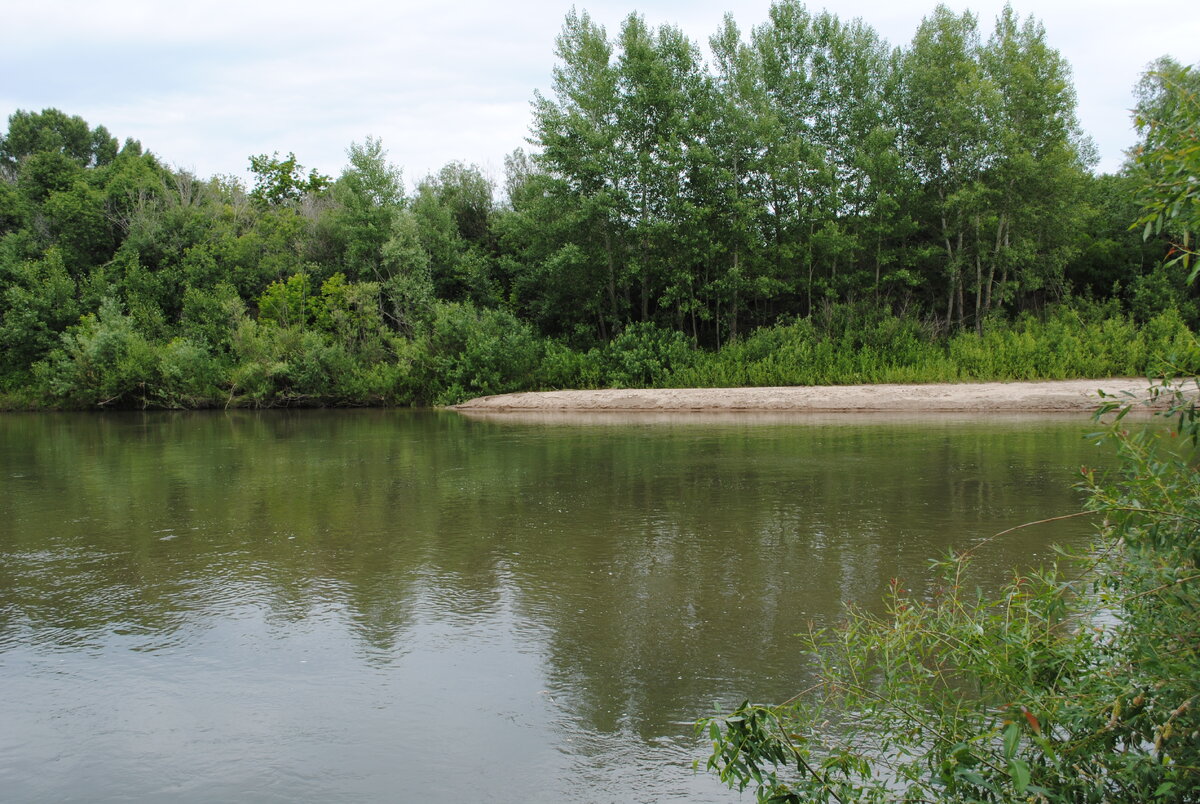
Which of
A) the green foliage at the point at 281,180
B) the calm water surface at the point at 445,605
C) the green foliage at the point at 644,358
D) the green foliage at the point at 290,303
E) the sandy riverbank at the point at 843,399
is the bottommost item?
the calm water surface at the point at 445,605

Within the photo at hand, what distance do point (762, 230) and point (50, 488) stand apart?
23808 mm

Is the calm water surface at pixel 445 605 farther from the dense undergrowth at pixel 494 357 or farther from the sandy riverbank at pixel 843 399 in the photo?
the dense undergrowth at pixel 494 357

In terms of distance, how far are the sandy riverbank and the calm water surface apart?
7.95m

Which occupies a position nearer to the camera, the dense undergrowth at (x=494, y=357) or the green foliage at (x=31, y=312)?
the dense undergrowth at (x=494, y=357)

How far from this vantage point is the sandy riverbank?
21141mm

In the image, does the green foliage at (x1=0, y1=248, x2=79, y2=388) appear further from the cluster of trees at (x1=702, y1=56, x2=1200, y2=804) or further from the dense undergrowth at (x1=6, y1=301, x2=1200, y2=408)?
the cluster of trees at (x1=702, y1=56, x2=1200, y2=804)

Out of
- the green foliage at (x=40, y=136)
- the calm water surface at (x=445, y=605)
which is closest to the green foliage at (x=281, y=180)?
the green foliage at (x=40, y=136)

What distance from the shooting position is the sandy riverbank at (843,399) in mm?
21141

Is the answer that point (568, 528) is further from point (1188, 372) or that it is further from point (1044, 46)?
point (1044, 46)

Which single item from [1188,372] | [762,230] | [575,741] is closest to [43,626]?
[575,741]

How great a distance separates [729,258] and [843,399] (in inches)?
339

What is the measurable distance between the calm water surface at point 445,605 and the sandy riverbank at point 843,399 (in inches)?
313

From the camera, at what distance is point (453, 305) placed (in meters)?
31.9

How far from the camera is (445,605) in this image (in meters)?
6.55
